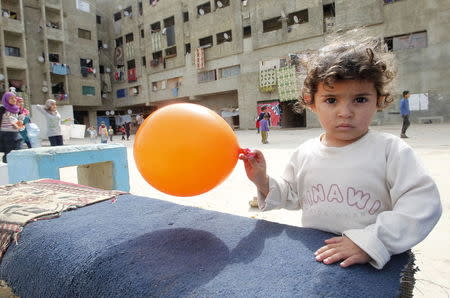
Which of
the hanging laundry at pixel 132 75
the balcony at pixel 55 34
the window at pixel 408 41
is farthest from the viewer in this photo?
the hanging laundry at pixel 132 75

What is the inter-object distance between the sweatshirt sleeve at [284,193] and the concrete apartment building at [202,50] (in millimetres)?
18944

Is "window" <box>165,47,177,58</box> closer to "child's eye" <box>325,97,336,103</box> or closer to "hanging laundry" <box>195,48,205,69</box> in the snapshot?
"hanging laundry" <box>195,48,205,69</box>

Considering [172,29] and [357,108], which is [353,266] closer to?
[357,108]

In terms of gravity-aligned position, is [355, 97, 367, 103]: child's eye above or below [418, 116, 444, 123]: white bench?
above

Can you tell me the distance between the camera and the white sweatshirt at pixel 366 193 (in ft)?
3.36

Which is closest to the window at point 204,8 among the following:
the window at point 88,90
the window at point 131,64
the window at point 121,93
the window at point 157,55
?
the window at point 157,55

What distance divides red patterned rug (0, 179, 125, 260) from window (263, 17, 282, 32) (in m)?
22.7

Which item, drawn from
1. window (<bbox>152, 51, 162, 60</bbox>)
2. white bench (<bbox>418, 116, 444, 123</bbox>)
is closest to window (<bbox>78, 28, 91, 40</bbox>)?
window (<bbox>152, 51, 162, 60</bbox>)

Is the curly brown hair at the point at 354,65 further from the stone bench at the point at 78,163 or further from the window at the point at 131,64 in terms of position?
the window at the point at 131,64

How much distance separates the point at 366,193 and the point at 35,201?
1.93 m

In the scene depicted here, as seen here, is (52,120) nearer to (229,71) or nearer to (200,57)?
(229,71)

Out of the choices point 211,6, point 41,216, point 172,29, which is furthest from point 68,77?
point 41,216

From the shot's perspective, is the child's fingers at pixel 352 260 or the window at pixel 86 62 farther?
the window at pixel 86 62

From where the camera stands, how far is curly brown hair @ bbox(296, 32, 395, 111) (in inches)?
48.6
